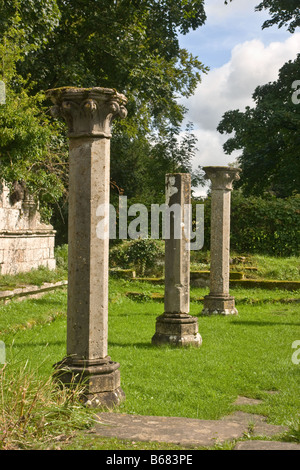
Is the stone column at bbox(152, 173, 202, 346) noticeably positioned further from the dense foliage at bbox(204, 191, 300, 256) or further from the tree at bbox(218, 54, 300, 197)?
the tree at bbox(218, 54, 300, 197)

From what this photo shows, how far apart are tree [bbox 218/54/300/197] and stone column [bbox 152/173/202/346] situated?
46.0 ft

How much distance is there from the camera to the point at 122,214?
2055 centimetres

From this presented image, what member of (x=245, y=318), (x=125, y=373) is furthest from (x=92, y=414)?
(x=245, y=318)

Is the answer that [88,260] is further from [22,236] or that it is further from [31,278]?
[22,236]

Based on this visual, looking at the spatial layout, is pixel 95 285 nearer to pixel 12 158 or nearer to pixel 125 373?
pixel 125 373

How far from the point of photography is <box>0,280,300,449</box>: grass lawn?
5145 millimetres

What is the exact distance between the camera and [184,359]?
733 centimetres

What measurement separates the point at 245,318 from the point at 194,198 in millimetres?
11672

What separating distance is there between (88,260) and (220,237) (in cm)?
668

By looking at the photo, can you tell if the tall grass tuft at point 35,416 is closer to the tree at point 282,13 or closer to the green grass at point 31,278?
the green grass at point 31,278

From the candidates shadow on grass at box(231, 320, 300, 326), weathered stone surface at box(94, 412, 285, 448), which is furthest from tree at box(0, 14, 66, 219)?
weathered stone surface at box(94, 412, 285, 448)

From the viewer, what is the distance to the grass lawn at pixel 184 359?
16.9 ft

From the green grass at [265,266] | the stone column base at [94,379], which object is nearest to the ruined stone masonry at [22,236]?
the green grass at [265,266]

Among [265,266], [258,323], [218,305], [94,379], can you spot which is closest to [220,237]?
[218,305]
